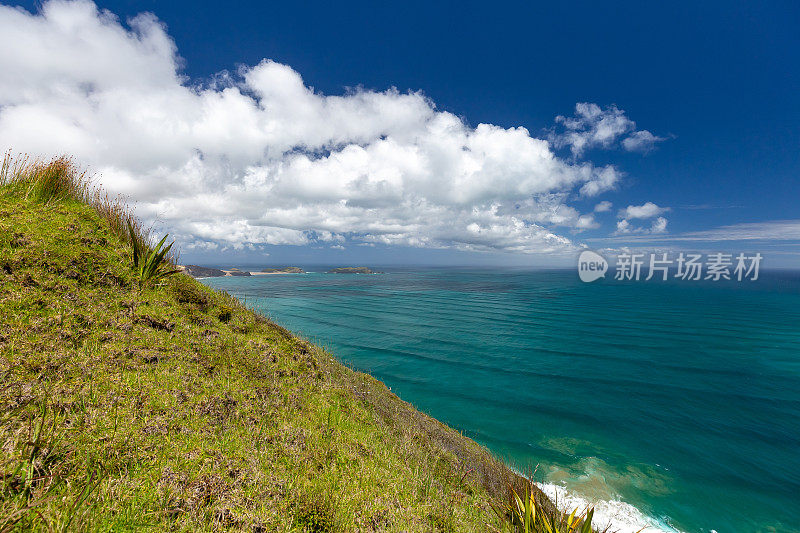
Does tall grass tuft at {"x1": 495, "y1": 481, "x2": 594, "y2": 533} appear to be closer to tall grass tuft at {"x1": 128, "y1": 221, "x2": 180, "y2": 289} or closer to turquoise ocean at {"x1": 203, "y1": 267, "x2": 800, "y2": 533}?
turquoise ocean at {"x1": 203, "y1": 267, "x2": 800, "y2": 533}

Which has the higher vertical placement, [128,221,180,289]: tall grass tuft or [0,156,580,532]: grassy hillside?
[128,221,180,289]: tall grass tuft

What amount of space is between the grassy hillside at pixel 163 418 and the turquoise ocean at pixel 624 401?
18.3ft

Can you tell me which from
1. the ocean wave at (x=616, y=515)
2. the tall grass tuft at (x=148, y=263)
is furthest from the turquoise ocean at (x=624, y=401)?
the tall grass tuft at (x=148, y=263)

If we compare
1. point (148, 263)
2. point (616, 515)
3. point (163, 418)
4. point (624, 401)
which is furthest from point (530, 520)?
point (624, 401)

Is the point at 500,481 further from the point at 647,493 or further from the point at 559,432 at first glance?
the point at 559,432

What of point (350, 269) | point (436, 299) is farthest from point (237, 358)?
point (350, 269)

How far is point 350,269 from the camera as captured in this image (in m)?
183

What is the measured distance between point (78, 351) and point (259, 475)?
4176 mm

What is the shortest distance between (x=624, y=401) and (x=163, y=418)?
936 inches

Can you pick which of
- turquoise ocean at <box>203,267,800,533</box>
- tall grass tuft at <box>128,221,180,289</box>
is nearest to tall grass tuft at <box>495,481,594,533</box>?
turquoise ocean at <box>203,267,800,533</box>

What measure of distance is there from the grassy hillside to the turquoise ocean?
558 centimetres

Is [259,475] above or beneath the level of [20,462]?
beneath

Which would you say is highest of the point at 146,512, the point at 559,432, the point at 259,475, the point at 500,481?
the point at 146,512

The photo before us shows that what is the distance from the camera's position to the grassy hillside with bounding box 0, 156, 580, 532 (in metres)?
3.09
